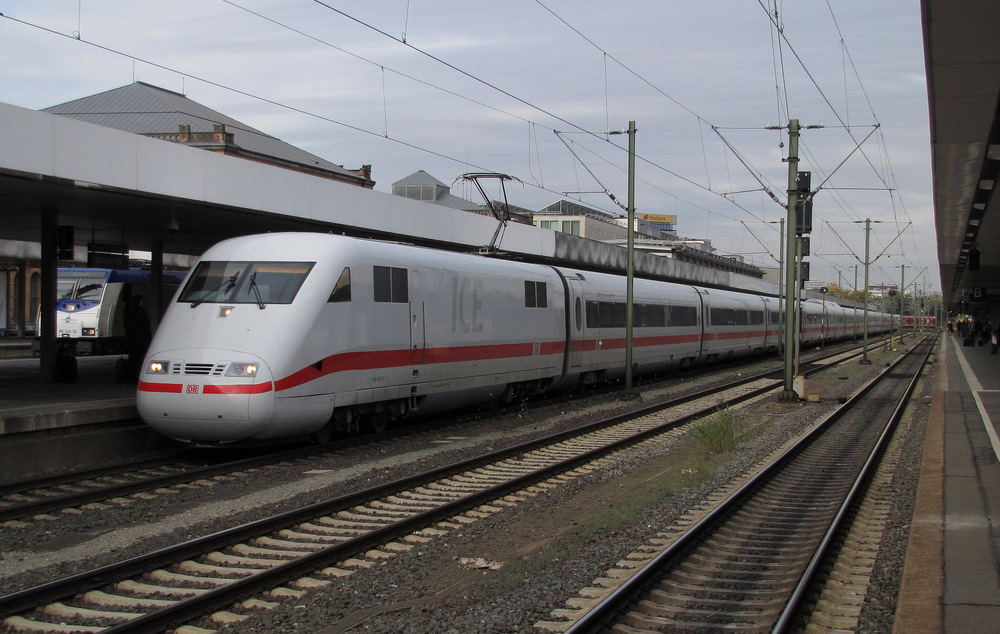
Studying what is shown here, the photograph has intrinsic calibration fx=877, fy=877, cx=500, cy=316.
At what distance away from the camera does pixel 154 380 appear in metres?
10.8

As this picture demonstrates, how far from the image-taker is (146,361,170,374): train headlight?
10.8 meters

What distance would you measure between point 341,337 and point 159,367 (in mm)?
2359

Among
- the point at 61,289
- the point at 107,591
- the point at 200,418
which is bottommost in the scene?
the point at 107,591

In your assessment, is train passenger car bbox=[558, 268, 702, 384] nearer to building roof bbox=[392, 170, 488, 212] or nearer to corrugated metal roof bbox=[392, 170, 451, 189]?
building roof bbox=[392, 170, 488, 212]

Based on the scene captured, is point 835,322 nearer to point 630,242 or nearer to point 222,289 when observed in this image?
point 630,242

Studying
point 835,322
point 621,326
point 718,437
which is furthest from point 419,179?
point 718,437

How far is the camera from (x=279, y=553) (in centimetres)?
724

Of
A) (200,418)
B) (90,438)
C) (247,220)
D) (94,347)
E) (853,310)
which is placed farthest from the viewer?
(853,310)

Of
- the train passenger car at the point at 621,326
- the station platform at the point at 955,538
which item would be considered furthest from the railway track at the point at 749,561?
the train passenger car at the point at 621,326

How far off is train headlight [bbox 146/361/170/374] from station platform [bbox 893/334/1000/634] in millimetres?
8409

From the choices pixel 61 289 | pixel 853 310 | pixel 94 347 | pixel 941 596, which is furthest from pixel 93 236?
pixel 853 310

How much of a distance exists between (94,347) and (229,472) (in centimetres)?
1539

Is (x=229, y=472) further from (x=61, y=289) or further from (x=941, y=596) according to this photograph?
(x=61, y=289)

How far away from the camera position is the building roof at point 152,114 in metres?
41.5
